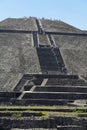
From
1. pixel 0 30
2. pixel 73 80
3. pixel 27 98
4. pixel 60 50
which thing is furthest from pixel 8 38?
pixel 27 98

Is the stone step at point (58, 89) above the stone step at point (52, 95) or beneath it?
beneath

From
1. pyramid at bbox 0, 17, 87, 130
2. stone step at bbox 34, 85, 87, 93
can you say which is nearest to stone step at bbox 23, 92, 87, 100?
pyramid at bbox 0, 17, 87, 130

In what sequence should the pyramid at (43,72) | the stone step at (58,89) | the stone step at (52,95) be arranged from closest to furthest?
the pyramid at (43,72), the stone step at (52,95), the stone step at (58,89)

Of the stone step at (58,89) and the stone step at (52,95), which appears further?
the stone step at (58,89)

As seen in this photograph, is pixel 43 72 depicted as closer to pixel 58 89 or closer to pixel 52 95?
pixel 58 89

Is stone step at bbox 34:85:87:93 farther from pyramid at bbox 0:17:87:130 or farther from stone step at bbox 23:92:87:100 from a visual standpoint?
stone step at bbox 23:92:87:100

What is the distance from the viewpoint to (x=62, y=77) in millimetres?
30688

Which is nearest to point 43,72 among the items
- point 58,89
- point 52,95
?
point 58,89

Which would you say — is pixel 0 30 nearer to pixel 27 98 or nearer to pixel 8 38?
pixel 8 38

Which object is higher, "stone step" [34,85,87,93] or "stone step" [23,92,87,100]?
"stone step" [23,92,87,100]

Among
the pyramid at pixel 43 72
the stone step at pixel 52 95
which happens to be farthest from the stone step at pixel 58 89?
the stone step at pixel 52 95

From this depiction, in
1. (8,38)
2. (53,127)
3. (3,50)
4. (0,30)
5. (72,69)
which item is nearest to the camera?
(53,127)

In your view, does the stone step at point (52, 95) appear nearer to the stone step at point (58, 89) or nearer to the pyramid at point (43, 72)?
the pyramid at point (43, 72)

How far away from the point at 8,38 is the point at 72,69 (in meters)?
12.2
